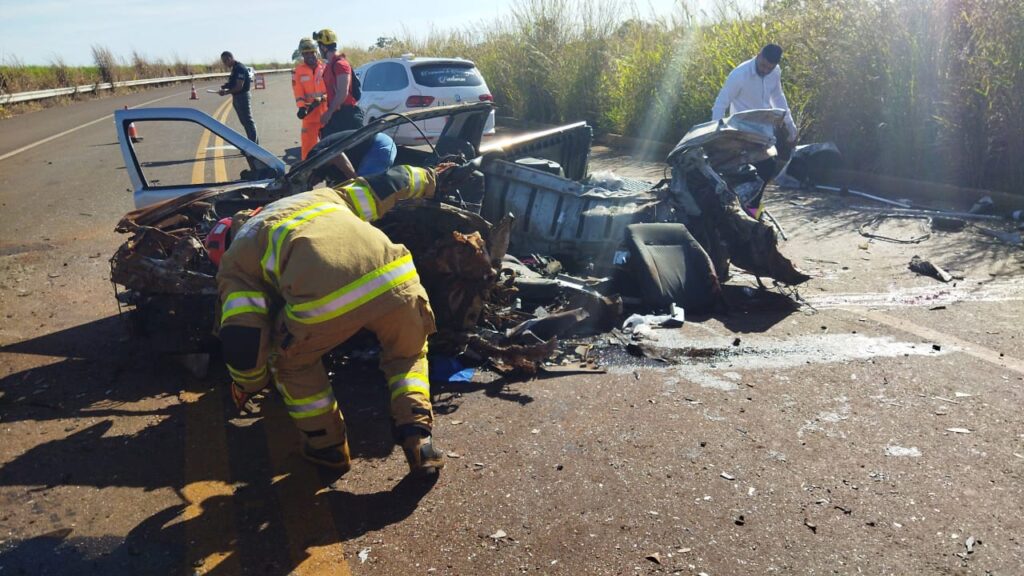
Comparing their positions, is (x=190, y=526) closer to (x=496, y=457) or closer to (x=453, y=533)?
(x=453, y=533)

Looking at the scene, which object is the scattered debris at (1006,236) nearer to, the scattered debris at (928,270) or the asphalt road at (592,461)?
the scattered debris at (928,270)

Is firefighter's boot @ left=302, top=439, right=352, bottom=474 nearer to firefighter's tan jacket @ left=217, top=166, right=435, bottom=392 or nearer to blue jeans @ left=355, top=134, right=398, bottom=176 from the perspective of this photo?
firefighter's tan jacket @ left=217, top=166, right=435, bottom=392

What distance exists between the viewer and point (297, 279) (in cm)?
320

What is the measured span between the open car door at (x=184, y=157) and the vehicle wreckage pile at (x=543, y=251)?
2.14 ft

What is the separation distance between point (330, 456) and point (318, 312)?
28.0 inches

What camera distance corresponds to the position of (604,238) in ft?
20.2

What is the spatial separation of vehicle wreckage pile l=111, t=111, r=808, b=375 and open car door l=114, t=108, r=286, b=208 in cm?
65

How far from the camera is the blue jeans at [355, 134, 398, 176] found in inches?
228

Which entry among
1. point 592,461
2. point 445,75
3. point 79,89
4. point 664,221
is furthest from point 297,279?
point 79,89

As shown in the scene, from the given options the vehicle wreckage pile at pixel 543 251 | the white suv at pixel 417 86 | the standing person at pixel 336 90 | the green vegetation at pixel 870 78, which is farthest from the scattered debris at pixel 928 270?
the white suv at pixel 417 86

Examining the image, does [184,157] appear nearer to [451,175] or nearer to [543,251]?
[543,251]

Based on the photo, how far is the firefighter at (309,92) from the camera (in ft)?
32.7

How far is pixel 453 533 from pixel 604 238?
11.2 feet

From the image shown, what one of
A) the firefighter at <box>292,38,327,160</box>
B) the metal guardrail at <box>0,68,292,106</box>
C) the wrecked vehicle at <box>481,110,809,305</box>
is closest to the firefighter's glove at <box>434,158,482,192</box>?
the wrecked vehicle at <box>481,110,809,305</box>
